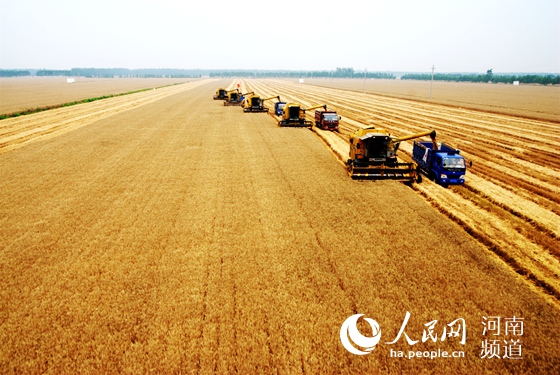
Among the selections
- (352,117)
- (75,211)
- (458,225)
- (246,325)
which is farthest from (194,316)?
(352,117)

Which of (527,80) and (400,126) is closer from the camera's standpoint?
(400,126)

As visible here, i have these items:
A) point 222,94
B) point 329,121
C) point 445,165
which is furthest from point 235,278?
point 222,94

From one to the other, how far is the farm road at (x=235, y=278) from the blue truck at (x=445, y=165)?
8.88 feet

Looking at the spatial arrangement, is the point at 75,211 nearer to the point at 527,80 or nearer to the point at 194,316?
the point at 194,316

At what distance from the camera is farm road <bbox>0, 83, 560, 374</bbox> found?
7910 mm

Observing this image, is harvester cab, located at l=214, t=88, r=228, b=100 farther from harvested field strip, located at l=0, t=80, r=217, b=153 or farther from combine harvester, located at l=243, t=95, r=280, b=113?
harvested field strip, located at l=0, t=80, r=217, b=153

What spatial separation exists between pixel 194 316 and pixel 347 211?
29.1ft

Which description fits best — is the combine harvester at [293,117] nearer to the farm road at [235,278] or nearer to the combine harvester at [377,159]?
the combine harvester at [377,159]

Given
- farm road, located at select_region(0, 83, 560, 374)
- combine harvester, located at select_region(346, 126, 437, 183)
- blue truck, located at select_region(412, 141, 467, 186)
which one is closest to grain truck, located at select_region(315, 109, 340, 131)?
combine harvester, located at select_region(346, 126, 437, 183)

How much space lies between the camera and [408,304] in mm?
9594

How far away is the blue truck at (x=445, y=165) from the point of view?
19.0 meters

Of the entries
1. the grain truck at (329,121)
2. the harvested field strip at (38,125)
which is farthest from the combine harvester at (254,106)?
the harvested field strip at (38,125)

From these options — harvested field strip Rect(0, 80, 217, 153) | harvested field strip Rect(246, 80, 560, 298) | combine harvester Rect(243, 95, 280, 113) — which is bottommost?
harvested field strip Rect(0, 80, 217, 153)

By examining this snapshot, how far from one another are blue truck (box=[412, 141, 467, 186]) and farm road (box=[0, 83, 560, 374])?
271cm
